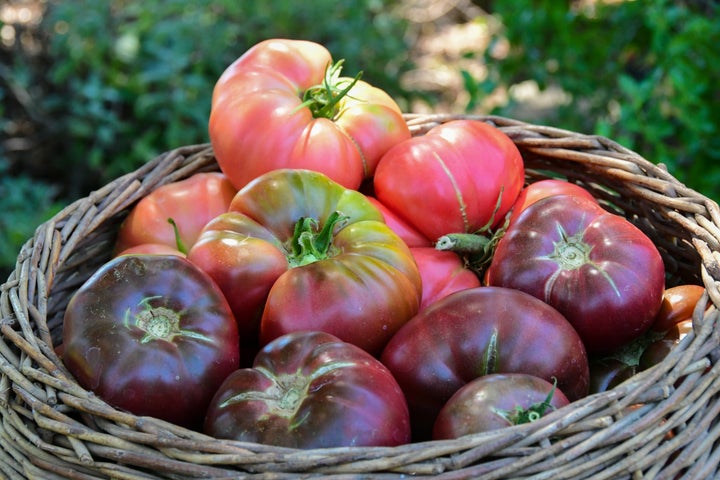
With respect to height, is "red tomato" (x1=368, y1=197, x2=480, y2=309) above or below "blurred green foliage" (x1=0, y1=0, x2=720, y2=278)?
above

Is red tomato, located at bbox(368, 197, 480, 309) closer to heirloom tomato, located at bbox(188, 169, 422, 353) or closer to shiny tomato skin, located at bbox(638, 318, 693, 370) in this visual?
heirloom tomato, located at bbox(188, 169, 422, 353)

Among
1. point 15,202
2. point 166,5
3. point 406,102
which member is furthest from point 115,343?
point 406,102

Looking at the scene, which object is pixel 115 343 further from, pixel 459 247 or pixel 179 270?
pixel 459 247

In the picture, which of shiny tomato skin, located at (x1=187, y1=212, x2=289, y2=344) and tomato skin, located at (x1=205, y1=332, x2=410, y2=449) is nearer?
tomato skin, located at (x1=205, y1=332, x2=410, y2=449)

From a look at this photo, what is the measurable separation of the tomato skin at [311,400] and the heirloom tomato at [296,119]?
603mm

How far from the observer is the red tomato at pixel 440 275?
1.76 m

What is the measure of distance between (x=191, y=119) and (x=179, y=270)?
2.25m

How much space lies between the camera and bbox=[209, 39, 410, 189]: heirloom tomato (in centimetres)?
186

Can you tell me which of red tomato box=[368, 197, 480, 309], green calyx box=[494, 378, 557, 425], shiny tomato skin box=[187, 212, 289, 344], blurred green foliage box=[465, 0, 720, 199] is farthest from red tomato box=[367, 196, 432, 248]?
blurred green foliage box=[465, 0, 720, 199]

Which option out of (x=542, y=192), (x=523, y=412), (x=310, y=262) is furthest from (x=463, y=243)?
(x=523, y=412)

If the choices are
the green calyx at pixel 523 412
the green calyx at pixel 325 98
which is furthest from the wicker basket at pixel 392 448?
the green calyx at pixel 325 98

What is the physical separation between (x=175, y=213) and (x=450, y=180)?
2.07 feet

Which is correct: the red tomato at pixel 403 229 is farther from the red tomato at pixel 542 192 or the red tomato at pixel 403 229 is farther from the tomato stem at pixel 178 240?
the tomato stem at pixel 178 240

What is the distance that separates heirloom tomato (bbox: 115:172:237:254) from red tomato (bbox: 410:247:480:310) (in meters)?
0.49
